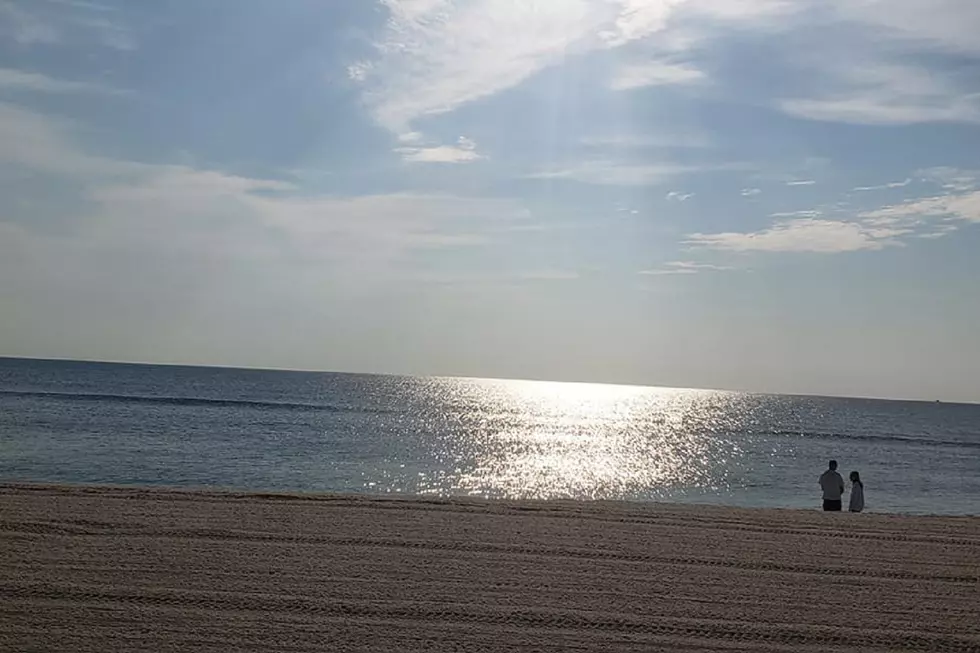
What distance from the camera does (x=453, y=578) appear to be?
29.1 feet

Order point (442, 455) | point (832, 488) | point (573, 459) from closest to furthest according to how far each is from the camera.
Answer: point (832, 488), point (442, 455), point (573, 459)

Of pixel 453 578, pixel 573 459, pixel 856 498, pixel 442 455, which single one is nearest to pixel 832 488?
pixel 856 498

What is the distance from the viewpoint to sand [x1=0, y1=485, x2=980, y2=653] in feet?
23.6

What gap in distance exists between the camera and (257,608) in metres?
7.65

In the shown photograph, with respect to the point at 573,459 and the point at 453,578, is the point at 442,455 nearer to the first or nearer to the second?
the point at 573,459

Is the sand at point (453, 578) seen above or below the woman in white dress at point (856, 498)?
below

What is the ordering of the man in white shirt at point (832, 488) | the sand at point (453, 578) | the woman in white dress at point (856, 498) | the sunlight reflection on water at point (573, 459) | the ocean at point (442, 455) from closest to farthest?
the sand at point (453, 578), the man in white shirt at point (832, 488), the woman in white dress at point (856, 498), the ocean at point (442, 455), the sunlight reflection on water at point (573, 459)

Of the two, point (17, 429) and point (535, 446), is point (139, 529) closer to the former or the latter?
point (17, 429)

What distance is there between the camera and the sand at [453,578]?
7.18 metres

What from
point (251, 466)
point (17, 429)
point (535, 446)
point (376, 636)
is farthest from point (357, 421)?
point (376, 636)

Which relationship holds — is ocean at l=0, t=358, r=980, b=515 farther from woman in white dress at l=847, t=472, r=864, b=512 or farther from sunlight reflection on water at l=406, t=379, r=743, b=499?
woman in white dress at l=847, t=472, r=864, b=512

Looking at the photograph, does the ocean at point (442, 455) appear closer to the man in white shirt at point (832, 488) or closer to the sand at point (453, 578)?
the man in white shirt at point (832, 488)

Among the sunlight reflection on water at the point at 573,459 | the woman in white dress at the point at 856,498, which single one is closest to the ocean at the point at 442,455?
the sunlight reflection on water at the point at 573,459

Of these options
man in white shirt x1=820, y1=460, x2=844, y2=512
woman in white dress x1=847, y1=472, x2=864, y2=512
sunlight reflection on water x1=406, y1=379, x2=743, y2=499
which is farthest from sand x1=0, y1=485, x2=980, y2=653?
sunlight reflection on water x1=406, y1=379, x2=743, y2=499
